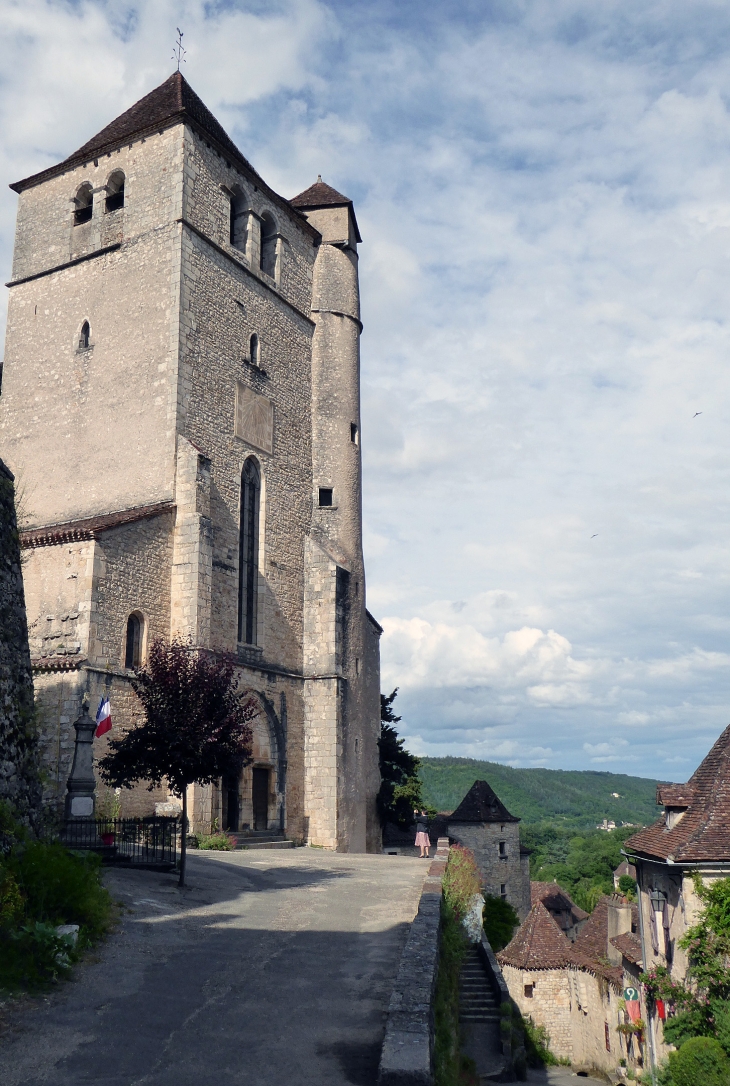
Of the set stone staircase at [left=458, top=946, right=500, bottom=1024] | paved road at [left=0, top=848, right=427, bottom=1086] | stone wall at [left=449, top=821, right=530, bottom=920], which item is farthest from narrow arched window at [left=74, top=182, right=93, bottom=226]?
stone wall at [left=449, top=821, right=530, bottom=920]

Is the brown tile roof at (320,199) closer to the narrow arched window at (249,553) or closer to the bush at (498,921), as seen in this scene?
the narrow arched window at (249,553)

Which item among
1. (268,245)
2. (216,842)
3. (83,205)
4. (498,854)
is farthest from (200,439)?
(498,854)

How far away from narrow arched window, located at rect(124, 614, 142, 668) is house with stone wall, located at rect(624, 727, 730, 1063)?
1155 centimetres

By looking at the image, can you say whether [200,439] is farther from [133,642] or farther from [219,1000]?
[219,1000]

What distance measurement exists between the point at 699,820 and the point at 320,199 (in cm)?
2282

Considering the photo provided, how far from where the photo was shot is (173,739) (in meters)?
12.6

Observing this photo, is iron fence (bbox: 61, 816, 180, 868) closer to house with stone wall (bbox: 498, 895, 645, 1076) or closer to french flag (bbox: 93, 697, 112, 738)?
french flag (bbox: 93, 697, 112, 738)

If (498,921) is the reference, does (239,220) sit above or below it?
above

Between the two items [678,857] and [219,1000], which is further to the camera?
[678,857]

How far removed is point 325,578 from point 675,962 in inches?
510

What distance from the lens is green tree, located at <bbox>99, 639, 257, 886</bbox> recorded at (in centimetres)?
1262

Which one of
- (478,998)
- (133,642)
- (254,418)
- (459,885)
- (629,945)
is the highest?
(254,418)

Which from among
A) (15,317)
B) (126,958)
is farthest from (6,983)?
(15,317)

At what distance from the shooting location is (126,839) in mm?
15156
